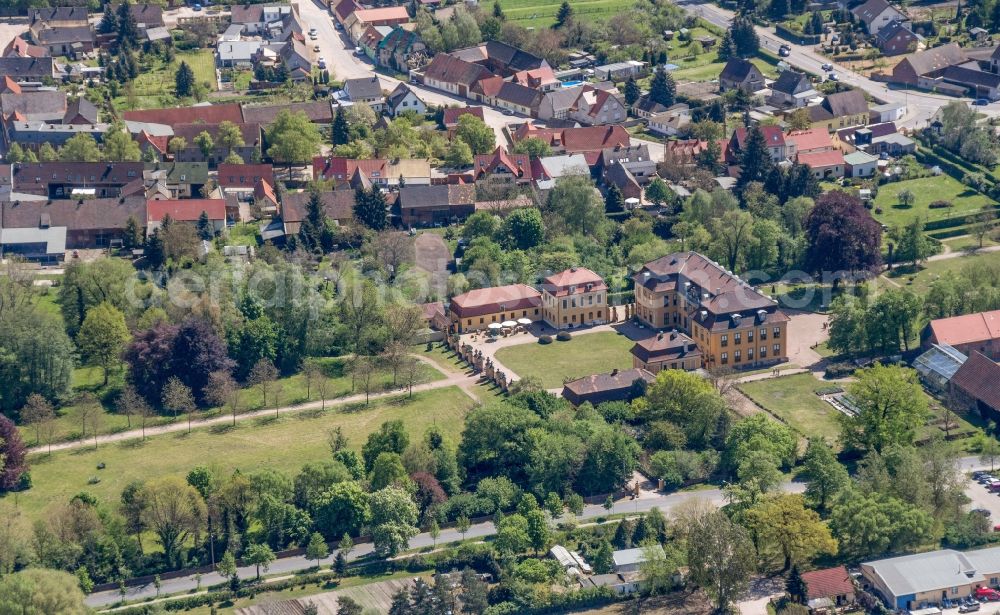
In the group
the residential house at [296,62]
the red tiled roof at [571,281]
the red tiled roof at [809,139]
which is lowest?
the red tiled roof at [809,139]

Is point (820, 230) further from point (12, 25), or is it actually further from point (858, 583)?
point (12, 25)

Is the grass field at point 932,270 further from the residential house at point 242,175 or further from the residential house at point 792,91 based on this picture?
the residential house at point 242,175

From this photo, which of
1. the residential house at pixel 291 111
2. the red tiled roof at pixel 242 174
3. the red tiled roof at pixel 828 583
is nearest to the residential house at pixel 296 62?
the residential house at pixel 291 111

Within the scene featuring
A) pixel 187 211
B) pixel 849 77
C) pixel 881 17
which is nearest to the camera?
pixel 187 211

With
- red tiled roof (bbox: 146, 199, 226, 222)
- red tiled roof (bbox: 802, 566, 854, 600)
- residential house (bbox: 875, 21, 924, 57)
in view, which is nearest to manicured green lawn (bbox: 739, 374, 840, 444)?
red tiled roof (bbox: 802, 566, 854, 600)

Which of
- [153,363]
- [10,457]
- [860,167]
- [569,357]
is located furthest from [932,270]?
[10,457]

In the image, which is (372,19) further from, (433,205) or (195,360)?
(195,360)

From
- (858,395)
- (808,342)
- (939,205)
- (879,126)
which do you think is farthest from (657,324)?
(879,126)
